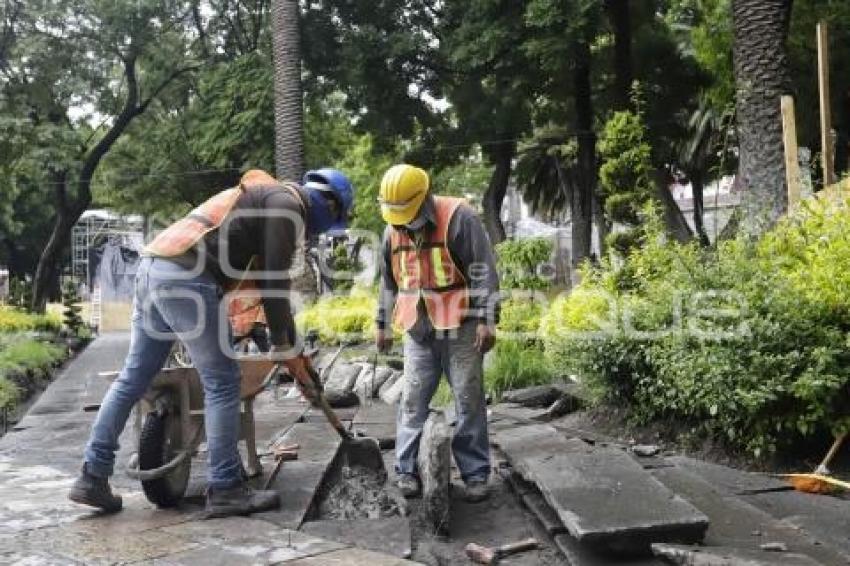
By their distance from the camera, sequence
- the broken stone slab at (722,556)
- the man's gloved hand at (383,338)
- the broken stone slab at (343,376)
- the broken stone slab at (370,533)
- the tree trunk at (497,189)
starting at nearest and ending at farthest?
the broken stone slab at (722,556) → the broken stone slab at (370,533) → the man's gloved hand at (383,338) → the broken stone slab at (343,376) → the tree trunk at (497,189)

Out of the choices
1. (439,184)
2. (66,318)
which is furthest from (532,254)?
(439,184)

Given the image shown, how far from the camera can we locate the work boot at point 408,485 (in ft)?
16.0

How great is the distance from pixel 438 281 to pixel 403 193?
531 mm

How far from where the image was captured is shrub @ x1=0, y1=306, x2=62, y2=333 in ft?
55.6

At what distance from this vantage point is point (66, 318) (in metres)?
22.0

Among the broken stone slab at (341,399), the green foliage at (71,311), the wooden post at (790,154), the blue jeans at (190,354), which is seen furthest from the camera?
the green foliage at (71,311)

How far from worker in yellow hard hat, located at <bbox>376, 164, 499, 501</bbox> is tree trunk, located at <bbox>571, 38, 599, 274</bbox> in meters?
12.1

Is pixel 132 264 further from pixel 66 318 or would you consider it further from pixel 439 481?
pixel 439 481

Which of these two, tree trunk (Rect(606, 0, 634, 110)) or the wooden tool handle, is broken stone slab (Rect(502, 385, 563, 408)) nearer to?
the wooden tool handle

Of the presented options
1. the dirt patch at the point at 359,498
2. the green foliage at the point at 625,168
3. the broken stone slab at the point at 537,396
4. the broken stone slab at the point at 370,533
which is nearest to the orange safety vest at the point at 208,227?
the dirt patch at the point at 359,498

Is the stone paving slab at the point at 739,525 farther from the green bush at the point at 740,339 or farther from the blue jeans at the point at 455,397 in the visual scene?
the blue jeans at the point at 455,397

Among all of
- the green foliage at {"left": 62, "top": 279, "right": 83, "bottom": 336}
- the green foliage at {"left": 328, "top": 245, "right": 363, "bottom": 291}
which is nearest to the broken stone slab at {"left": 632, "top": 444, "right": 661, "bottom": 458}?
the green foliage at {"left": 328, "top": 245, "right": 363, "bottom": 291}

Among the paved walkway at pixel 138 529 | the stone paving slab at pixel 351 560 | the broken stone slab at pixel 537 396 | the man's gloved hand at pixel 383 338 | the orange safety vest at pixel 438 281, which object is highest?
the orange safety vest at pixel 438 281

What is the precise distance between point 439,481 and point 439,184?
26639 mm
